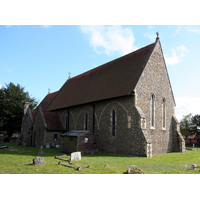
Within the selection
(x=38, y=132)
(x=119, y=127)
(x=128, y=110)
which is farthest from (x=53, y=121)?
(x=128, y=110)

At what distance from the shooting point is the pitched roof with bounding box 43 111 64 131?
27.4 meters

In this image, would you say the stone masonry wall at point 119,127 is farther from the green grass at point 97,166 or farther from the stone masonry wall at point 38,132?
the stone masonry wall at point 38,132

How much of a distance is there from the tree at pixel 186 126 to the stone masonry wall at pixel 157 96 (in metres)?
30.4

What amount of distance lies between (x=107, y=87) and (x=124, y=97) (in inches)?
147

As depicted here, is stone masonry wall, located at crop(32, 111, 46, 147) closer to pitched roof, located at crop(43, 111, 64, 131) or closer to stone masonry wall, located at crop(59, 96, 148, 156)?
pitched roof, located at crop(43, 111, 64, 131)

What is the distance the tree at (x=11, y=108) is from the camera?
41.3 metres

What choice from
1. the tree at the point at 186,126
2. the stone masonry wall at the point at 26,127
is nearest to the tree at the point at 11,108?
the stone masonry wall at the point at 26,127

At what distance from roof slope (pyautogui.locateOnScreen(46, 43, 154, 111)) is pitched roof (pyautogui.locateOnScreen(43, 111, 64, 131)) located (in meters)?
1.27

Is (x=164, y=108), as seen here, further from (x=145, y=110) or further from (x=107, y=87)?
(x=107, y=87)

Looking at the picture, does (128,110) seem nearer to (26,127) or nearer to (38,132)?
(38,132)

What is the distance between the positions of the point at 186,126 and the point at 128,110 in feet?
132

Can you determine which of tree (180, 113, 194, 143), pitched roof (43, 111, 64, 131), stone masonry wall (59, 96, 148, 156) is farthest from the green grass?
tree (180, 113, 194, 143)

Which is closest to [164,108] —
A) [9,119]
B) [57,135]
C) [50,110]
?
[57,135]

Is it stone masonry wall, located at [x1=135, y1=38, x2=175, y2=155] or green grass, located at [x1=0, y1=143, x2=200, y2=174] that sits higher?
stone masonry wall, located at [x1=135, y1=38, x2=175, y2=155]
